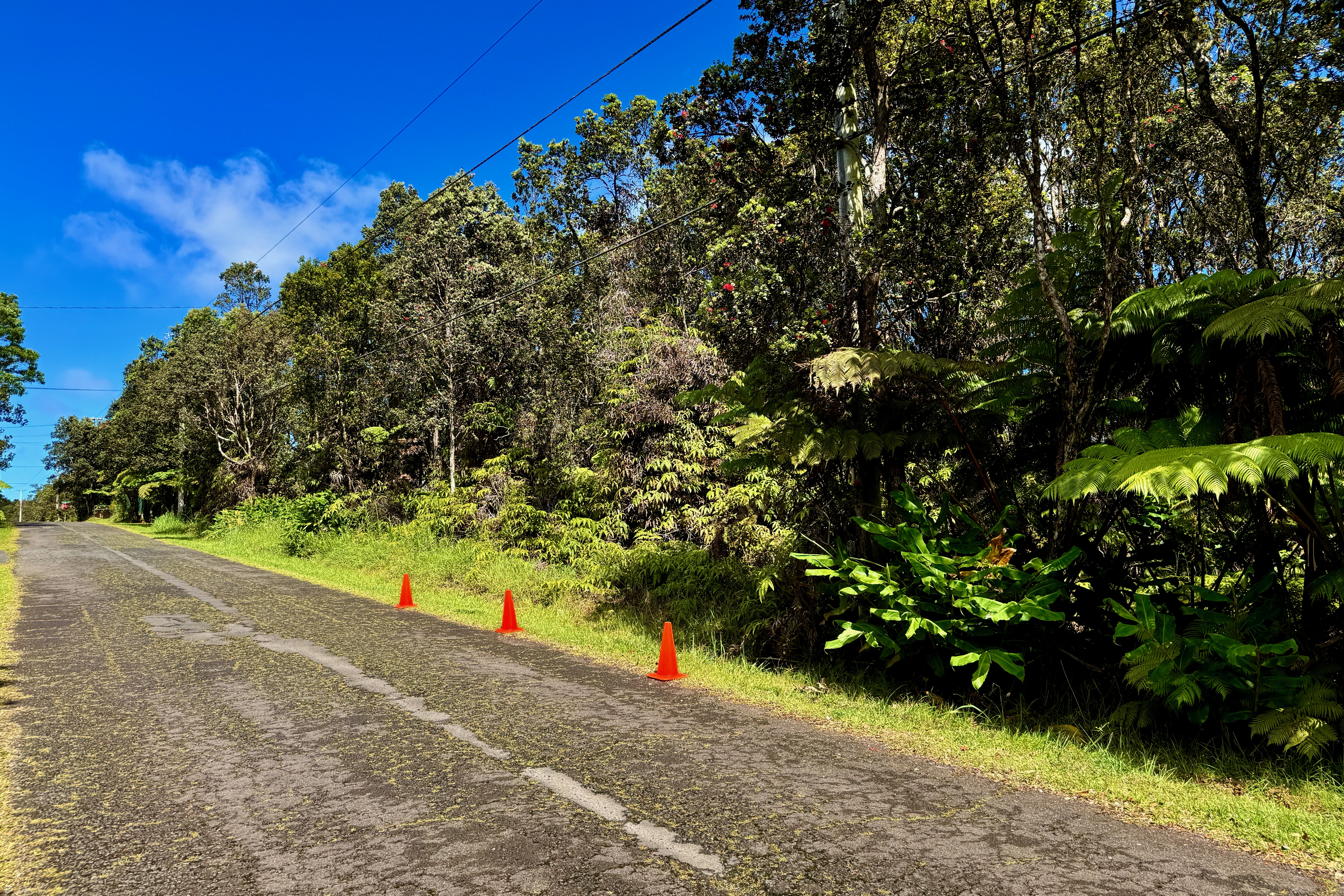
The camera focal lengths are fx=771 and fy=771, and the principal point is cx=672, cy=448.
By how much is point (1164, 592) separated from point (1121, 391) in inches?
62.4

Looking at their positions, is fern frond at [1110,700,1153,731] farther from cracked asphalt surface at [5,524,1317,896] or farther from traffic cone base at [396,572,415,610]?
traffic cone base at [396,572,415,610]

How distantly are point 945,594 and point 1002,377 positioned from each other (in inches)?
81.2

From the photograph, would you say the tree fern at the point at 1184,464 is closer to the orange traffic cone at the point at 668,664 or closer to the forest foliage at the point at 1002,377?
the forest foliage at the point at 1002,377

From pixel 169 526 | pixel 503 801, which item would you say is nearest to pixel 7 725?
pixel 503 801

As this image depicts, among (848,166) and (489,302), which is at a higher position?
(489,302)

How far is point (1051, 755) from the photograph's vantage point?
4.96 m

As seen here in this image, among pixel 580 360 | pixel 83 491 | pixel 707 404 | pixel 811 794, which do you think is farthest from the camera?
pixel 83 491

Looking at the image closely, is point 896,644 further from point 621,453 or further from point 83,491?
point 83,491

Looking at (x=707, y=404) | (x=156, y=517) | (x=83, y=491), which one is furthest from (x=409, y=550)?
(x=83, y=491)

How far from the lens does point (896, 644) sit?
6.17 meters

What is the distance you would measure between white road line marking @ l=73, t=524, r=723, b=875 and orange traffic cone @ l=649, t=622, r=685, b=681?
2.20 m

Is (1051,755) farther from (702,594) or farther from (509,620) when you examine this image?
(509,620)

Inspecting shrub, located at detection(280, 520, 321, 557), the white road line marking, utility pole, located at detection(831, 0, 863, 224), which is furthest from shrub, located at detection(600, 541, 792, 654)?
shrub, located at detection(280, 520, 321, 557)

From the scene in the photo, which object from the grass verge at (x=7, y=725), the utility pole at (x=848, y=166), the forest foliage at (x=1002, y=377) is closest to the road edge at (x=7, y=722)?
the grass verge at (x=7, y=725)
